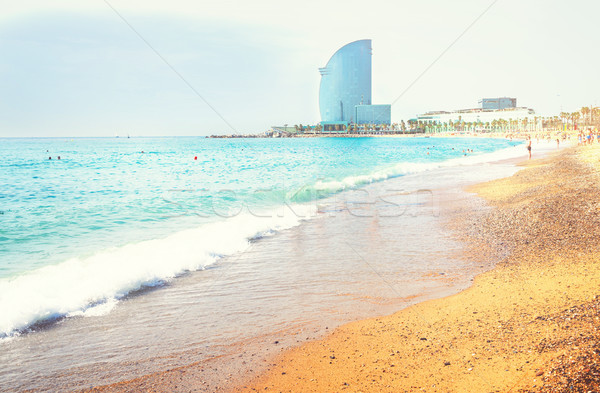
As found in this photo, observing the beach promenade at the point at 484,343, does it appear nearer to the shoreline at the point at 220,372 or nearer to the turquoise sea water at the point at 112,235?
the shoreline at the point at 220,372

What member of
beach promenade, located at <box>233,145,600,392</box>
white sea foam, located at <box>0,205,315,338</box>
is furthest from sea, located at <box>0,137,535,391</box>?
beach promenade, located at <box>233,145,600,392</box>

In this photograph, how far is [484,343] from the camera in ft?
15.9

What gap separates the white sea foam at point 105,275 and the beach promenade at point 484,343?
12.8 feet

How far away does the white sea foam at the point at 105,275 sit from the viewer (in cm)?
648

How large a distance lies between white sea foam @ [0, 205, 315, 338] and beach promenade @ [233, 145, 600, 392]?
154 inches

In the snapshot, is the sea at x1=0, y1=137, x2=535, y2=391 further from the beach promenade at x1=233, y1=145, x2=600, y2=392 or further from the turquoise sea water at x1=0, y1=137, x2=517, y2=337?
the beach promenade at x1=233, y1=145, x2=600, y2=392

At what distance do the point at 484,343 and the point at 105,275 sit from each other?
684 cm

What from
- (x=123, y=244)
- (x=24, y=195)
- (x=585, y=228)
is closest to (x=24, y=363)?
(x=123, y=244)

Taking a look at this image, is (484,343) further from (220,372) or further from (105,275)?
(105,275)

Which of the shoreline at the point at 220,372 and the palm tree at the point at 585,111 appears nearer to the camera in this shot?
the shoreline at the point at 220,372

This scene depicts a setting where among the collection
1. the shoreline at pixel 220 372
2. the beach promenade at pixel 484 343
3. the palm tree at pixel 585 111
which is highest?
the palm tree at pixel 585 111

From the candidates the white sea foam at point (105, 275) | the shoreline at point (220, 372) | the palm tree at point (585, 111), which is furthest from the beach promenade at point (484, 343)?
the palm tree at point (585, 111)

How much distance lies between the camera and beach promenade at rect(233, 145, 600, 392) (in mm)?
4102

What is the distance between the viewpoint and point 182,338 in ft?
18.3
